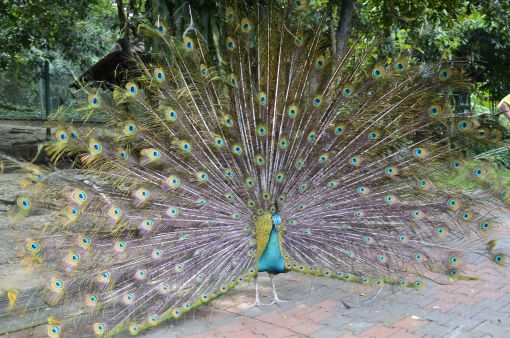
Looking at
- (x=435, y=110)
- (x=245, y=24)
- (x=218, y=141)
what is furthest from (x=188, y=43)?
(x=435, y=110)

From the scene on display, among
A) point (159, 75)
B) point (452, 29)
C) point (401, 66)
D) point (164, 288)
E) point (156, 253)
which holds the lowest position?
point (164, 288)

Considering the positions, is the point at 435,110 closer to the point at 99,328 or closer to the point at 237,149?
the point at 237,149

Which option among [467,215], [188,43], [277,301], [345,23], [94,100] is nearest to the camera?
[94,100]

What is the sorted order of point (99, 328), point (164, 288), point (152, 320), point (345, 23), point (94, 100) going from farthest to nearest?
point (345, 23)
point (94, 100)
point (164, 288)
point (152, 320)
point (99, 328)

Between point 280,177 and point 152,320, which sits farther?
point 280,177

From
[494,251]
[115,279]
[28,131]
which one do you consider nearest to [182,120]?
[115,279]

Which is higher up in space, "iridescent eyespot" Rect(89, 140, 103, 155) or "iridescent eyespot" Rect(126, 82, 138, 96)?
"iridescent eyespot" Rect(126, 82, 138, 96)

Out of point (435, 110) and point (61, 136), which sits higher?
point (435, 110)

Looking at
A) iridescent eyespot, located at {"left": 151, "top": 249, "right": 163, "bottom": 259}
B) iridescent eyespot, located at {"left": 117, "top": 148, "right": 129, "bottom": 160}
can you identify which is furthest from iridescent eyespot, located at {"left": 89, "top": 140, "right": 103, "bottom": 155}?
iridescent eyespot, located at {"left": 151, "top": 249, "right": 163, "bottom": 259}

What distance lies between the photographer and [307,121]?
4434mm

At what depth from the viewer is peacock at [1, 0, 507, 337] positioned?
4008 mm

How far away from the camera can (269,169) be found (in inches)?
173

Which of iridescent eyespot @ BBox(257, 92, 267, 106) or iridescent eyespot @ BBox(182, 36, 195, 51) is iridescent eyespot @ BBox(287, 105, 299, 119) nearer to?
iridescent eyespot @ BBox(257, 92, 267, 106)

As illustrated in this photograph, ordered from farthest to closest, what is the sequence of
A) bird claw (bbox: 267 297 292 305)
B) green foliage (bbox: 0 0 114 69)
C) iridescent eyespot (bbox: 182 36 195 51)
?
1. green foliage (bbox: 0 0 114 69)
2. bird claw (bbox: 267 297 292 305)
3. iridescent eyespot (bbox: 182 36 195 51)
